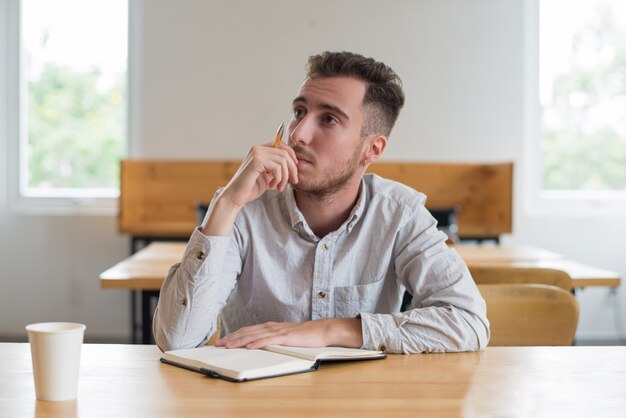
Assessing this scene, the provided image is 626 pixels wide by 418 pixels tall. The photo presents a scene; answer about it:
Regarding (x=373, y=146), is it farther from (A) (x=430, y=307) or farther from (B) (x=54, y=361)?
(B) (x=54, y=361)

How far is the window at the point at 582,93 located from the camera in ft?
16.7

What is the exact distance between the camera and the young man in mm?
1533

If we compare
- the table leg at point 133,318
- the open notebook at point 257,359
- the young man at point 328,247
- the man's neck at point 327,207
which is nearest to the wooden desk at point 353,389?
the open notebook at point 257,359

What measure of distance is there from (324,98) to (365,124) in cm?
12

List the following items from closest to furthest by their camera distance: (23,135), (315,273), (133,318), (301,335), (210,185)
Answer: (301,335) → (315,273) → (133,318) → (210,185) → (23,135)

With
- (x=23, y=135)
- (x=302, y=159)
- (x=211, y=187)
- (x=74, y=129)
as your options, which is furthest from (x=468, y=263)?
(x=23, y=135)

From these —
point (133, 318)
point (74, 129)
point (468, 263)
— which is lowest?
point (133, 318)

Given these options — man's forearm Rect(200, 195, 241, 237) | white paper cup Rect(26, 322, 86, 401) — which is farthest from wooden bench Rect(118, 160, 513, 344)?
white paper cup Rect(26, 322, 86, 401)

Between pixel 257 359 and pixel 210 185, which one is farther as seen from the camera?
pixel 210 185

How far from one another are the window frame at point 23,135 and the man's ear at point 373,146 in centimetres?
336

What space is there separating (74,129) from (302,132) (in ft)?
12.3

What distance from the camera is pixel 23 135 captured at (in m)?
5.04

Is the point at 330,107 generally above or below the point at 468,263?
above

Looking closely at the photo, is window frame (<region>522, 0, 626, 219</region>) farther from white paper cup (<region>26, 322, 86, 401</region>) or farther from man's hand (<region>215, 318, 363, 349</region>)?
white paper cup (<region>26, 322, 86, 401</region>)
